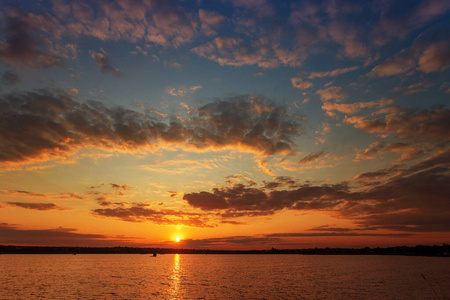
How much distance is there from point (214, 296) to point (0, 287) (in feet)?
176

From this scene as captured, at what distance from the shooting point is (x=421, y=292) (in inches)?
2564

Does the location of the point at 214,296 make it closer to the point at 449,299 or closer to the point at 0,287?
the point at 449,299

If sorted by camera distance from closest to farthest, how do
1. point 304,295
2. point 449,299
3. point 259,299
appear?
point 449,299, point 259,299, point 304,295

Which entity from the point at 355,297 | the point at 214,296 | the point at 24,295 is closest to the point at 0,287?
the point at 24,295

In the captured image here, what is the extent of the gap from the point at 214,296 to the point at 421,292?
46684 mm

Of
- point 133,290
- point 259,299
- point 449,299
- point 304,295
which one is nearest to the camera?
point 449,299

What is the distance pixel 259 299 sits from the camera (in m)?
57.9

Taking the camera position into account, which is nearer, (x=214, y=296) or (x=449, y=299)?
(x=449, y=299)

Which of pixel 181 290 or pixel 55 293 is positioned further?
pixel 181 290

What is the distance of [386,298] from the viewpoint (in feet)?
192

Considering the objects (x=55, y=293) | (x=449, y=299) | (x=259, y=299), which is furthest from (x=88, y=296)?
(x=449, y=299)

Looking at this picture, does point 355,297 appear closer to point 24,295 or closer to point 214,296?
point 214,296

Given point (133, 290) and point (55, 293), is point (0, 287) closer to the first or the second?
point (55, 293)

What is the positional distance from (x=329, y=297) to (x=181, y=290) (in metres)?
34.6
